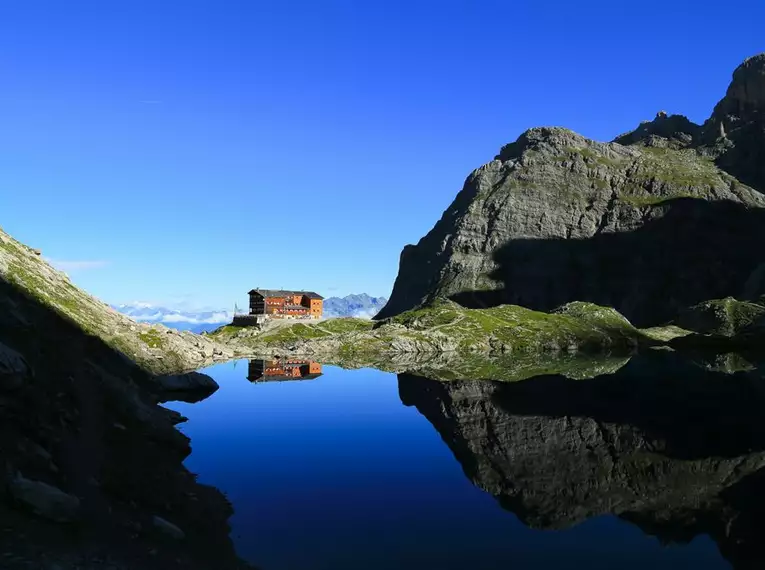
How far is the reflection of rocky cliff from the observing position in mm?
31141

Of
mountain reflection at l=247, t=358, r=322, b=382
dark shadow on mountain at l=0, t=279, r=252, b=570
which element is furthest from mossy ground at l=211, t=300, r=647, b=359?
dark shadow on mountain at l=0, t=279, r=252, b=570

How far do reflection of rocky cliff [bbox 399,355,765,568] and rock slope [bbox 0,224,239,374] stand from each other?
127ft

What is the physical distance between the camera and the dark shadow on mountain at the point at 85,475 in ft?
65.7

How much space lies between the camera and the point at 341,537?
27.5 meters

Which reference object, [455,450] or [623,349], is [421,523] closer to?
[455,450]

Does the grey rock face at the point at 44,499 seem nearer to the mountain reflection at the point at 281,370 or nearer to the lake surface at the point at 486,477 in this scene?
the lake surface at the point at 486,477

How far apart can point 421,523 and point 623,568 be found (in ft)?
32.6

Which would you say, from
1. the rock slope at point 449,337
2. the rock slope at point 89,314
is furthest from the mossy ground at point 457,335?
the rock slope at point 89,314

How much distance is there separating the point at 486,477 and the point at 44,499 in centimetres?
2699

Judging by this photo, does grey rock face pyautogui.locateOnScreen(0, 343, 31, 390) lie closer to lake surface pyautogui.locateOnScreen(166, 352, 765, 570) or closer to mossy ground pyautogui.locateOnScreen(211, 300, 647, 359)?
lake surface pyautogui.locateOnScreen(166, 352, 765, 570)

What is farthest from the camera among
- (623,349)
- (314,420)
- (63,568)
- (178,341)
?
(623,349)

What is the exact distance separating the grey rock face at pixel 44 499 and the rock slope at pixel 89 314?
31.0 metres

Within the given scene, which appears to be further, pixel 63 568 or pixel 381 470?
pixel 381 470

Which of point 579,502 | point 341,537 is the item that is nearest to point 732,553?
point 579,502
